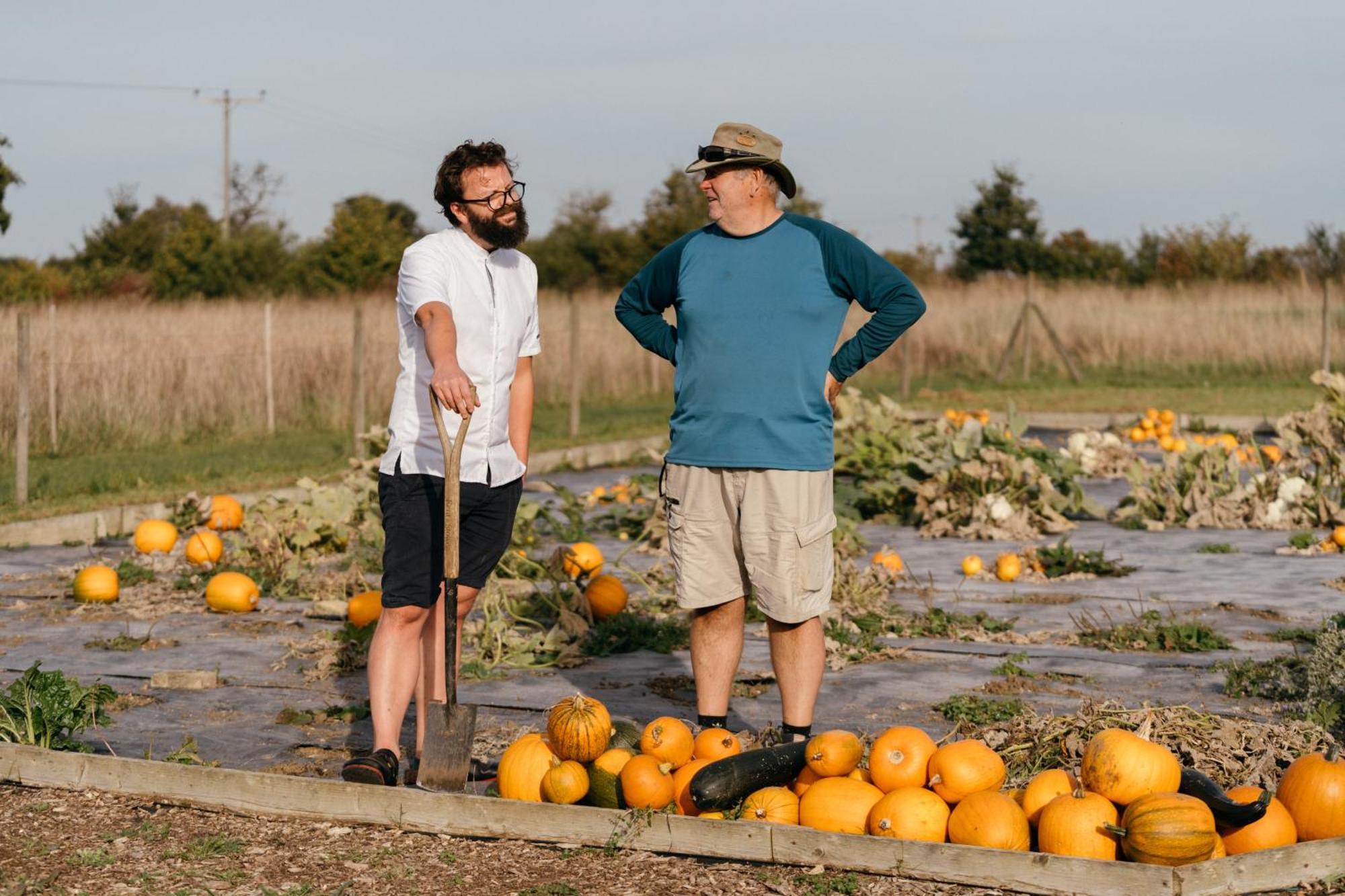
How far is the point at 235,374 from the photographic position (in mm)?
19344

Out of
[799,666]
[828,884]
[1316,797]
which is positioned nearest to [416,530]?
[799,666]

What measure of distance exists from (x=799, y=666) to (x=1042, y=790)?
1.15 metres

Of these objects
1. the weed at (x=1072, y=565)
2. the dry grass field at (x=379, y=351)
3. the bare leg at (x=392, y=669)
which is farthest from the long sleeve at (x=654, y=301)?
the dry grass field at (x=379, y=351)

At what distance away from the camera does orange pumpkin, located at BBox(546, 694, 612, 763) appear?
15.2 feet

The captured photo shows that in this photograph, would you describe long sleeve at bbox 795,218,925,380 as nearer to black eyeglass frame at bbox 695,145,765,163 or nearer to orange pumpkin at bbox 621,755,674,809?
black eyeglass frame at bbox 695,145,765,163

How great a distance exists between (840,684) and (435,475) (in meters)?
2.46

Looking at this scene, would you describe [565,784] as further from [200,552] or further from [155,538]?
[155,538]

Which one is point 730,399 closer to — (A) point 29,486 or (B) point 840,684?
(B) point 840,684

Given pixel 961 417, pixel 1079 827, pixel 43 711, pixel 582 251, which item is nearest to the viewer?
pixel 1079 827

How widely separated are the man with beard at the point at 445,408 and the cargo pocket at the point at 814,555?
98cm

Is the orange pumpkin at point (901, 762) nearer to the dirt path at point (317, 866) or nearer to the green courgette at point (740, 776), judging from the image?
the green courgette at point (740, 776)

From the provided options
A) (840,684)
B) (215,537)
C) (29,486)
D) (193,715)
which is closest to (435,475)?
(193,715)

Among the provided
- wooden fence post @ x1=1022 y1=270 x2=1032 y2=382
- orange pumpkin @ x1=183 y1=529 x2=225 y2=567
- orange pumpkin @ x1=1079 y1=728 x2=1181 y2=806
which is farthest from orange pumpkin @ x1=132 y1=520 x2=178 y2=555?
wooden fence post @ x1=1022 y1=270 x2=1032 y2=382

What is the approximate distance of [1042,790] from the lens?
4.28 m
